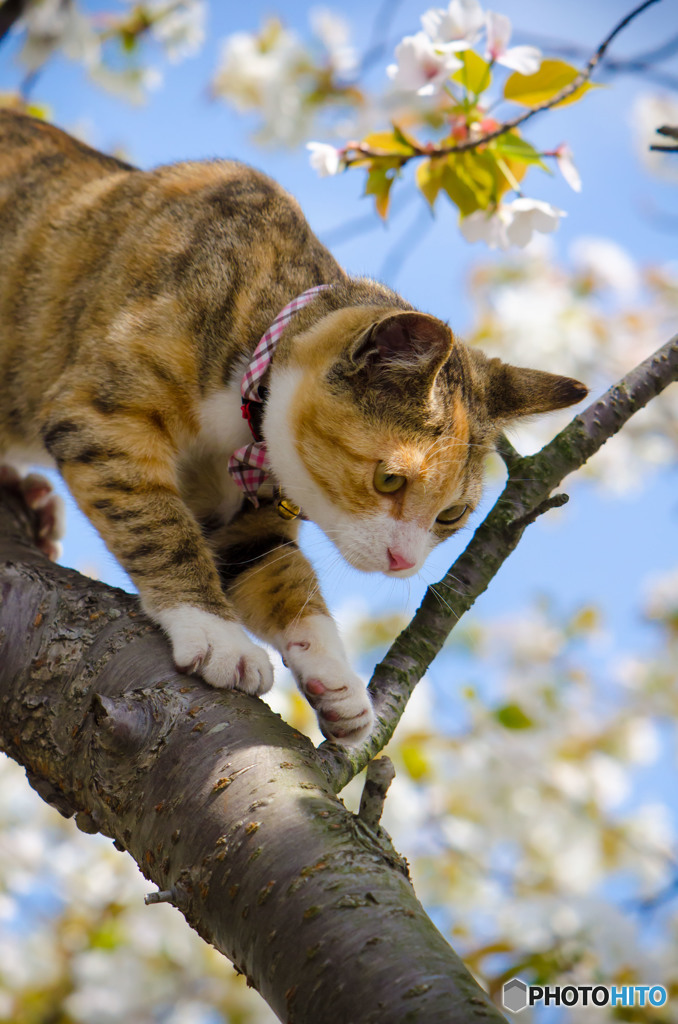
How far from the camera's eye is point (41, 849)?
189 inches

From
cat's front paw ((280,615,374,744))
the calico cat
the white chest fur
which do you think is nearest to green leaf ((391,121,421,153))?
the calico cat

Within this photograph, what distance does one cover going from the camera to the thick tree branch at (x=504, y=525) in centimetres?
174

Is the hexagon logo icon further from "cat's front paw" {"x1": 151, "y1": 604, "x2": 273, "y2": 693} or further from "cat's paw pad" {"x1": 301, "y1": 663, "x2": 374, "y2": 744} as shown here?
"cat's front paw" {"x1": 151, "y1": 604, "x2": 273, "y2": 693}

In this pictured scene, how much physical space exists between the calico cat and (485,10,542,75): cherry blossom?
711 mm

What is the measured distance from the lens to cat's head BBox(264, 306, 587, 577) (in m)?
2.20

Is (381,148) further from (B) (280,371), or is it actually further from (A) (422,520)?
(A) (422,520)

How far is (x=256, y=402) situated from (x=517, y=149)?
0.97 metres

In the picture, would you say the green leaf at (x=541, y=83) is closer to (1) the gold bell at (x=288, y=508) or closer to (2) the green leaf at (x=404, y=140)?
(2) the green leaf at (x=404, y=140)

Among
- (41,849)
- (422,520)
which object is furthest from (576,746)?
(422,520)

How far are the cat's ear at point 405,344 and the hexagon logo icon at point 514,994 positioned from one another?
1641 mm

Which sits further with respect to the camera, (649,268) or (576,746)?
(649,268)

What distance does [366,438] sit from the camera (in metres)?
2.21

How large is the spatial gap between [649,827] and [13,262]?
14.7ft

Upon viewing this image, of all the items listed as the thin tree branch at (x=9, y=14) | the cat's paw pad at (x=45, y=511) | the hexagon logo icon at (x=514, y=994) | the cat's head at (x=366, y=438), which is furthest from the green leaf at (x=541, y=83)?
the hexagon logo icon at (x=514, y=994)
